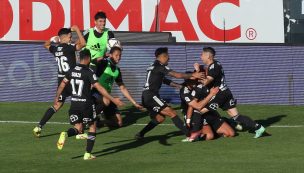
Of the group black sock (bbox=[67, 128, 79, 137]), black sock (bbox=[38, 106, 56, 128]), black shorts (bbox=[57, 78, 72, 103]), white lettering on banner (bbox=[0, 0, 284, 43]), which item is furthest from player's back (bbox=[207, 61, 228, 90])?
white lettering on banner (bbox=[0, 0, 284, 43])

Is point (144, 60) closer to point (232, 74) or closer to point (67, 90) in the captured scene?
point (232, 74)

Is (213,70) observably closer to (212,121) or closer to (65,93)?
(212,121)

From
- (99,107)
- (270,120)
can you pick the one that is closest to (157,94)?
(99,107)

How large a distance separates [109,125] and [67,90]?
1.52 meters

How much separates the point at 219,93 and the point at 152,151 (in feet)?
8.00

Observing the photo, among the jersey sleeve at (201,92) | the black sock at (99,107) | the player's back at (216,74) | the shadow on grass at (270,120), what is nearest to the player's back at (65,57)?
the black sock at (99,107)

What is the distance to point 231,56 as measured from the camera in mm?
22625

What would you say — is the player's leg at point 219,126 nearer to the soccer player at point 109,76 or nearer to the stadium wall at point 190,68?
the soccer player at point 109,76

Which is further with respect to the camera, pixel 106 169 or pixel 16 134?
pixel 16 134

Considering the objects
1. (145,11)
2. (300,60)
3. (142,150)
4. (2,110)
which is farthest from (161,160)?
(145,11)

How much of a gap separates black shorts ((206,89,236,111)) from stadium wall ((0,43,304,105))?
204 inches

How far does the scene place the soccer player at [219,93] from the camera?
55.6ft

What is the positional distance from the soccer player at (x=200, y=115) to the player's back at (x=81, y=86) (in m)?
2.78

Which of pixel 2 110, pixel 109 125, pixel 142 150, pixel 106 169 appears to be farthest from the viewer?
pixel 2 110
